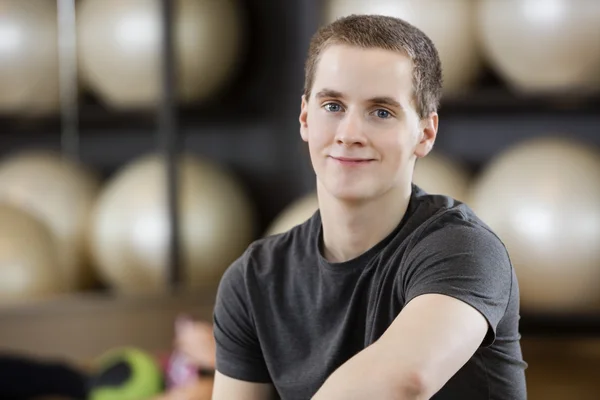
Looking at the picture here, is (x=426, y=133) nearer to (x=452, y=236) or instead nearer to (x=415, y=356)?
(x=452, y=236)

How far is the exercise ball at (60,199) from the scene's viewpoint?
2613mm

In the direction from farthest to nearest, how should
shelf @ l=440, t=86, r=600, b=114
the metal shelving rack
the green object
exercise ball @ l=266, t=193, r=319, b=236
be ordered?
the metal shelving rack, shelf @ l=440, t=86, r=600, b=114, exercise ball @ l=266, t=193, r=319, b=236, the green object

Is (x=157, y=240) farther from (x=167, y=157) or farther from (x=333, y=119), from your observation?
(x=333, y=119)

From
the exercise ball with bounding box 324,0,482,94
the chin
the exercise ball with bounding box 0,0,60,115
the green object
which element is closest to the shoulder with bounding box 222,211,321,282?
the chin

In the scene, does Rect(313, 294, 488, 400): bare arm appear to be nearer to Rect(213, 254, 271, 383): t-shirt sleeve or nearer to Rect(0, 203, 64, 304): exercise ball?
Rect(213, 254, 271, 383): t-shirt sleeve

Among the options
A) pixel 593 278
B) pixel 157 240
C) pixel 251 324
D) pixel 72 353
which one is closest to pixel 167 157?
pixel 157 240

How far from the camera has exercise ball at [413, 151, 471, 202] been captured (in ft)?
7.63

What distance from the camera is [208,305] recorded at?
2523 mm

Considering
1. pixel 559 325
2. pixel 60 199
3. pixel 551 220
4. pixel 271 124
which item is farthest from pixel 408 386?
pixel 271 124

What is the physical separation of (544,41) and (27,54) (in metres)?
1.37

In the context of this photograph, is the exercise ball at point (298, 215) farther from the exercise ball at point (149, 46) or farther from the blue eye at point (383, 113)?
the blue eye at point (383, 113)

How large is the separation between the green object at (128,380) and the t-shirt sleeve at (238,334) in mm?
867

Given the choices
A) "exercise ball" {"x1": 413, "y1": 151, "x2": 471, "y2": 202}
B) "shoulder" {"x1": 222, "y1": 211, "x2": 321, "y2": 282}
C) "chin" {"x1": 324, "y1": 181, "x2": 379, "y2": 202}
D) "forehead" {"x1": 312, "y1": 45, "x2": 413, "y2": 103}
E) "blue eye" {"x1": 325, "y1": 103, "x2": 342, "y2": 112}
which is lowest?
"exercise ball" {"x1": 413, "y1": 151, "x2": 471, "y2": 202}

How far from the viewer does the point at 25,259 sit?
2.41 m
